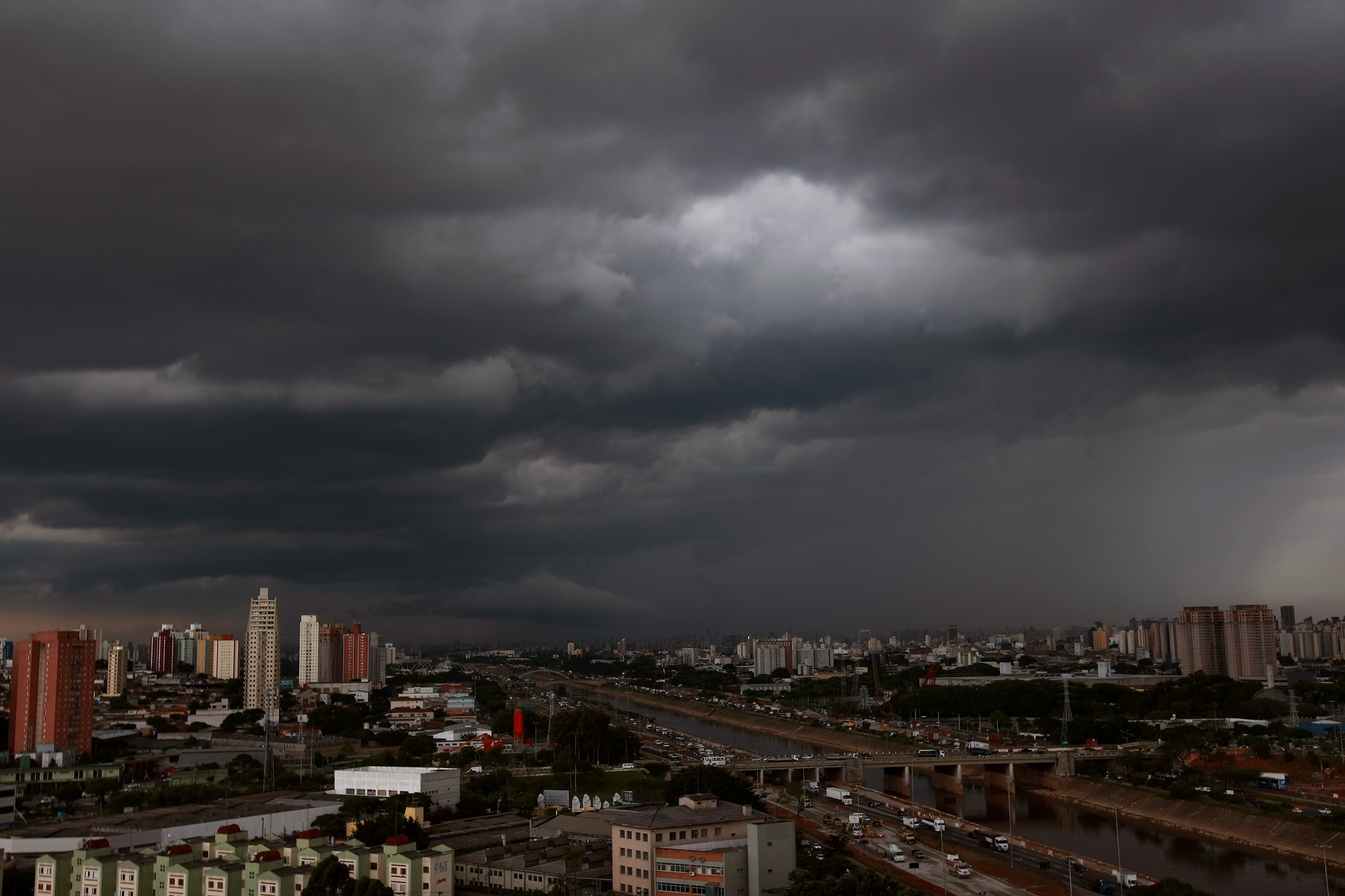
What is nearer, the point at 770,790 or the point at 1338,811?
the point at 1338,811

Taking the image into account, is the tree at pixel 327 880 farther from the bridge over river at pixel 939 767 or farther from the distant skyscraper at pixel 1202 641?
the distant skyscraper at pixel 1202 641

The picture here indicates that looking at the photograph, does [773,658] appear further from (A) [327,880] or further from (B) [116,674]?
(A) [327,880]

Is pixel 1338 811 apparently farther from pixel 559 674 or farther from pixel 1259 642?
pixel 559 674

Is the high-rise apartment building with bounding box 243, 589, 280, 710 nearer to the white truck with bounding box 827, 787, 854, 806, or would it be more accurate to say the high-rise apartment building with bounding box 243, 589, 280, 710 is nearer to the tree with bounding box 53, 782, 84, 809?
the tree with bounding box 53, 782, 84, 809

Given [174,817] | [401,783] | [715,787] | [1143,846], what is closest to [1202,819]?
[1143,846]

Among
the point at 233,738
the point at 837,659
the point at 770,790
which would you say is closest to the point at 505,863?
the point at 770,790
